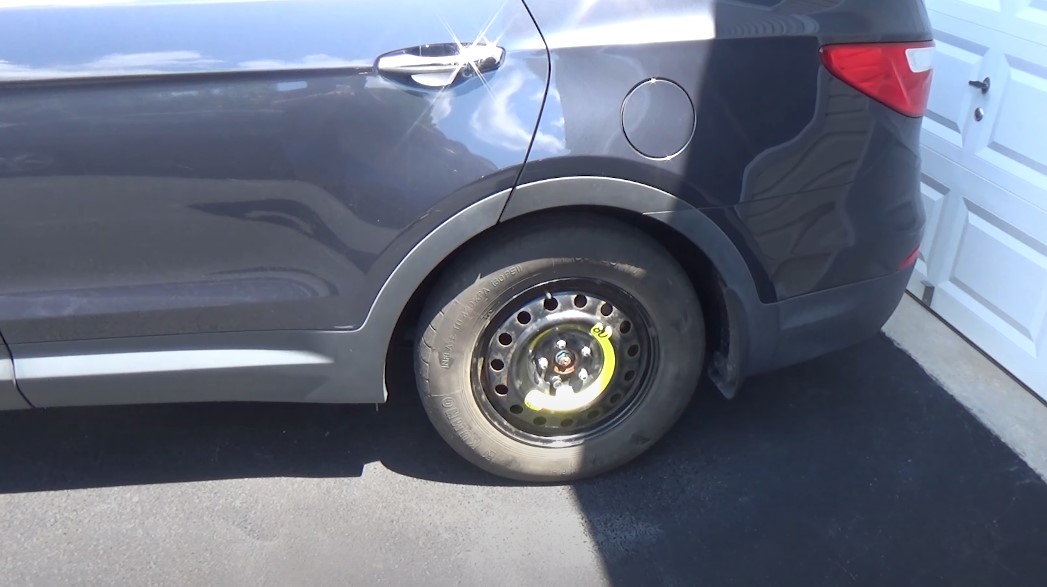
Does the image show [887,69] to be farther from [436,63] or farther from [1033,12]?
[436,63]

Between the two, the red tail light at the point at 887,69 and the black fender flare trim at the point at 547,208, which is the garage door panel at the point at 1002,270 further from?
the black fender flare trim at the point at 547,208

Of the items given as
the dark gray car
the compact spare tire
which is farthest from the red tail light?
the compact spare tire

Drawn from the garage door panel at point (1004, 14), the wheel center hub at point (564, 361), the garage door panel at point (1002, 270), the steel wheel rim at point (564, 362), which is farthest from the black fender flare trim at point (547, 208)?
the garage door panel at point (1004, 14)


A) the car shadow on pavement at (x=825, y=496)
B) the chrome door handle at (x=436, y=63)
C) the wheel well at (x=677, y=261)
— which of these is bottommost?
the car shadow on pavement at (x=825, y=496)

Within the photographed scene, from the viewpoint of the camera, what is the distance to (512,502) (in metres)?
2.82

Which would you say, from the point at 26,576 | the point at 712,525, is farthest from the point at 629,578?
the point at 26,576

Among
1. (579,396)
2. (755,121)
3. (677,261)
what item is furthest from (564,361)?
(755,121)

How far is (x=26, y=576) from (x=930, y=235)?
328cm

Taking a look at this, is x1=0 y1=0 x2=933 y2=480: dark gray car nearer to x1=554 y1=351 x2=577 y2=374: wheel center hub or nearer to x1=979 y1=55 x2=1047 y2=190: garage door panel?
x1=554 y1=351 x2=577 y2=374: wheel center hub

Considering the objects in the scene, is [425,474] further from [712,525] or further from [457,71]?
[457,71]

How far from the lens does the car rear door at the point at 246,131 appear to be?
2184 millimetres

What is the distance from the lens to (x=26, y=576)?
256cm

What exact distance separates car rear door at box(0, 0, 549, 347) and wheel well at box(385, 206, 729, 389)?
18cm

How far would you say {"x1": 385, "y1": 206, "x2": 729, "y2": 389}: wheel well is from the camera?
2467 mm
